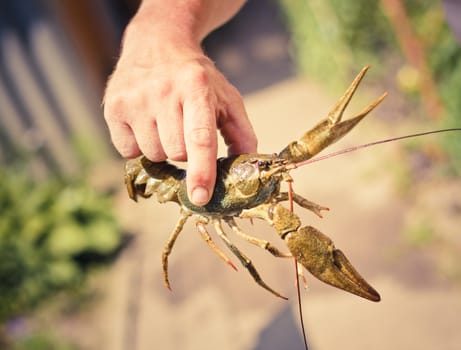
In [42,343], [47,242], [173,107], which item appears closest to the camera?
[173,107]

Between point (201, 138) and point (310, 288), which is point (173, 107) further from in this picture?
point (310, 288)

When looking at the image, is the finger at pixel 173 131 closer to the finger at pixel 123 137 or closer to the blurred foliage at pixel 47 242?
the finger at pixel 123 137

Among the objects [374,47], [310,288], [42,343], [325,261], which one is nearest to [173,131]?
[325,261]

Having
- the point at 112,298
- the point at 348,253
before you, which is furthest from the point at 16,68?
the point at 348,253

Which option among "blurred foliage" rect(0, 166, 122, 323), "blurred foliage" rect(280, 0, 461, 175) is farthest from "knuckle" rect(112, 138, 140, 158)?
"blurred foliage" rect(0, 166, 122, 323)

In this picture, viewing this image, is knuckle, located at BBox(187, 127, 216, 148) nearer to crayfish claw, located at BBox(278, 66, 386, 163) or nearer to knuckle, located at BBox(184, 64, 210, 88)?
knuckle, located at BBox(184, 64, 210, 88)
